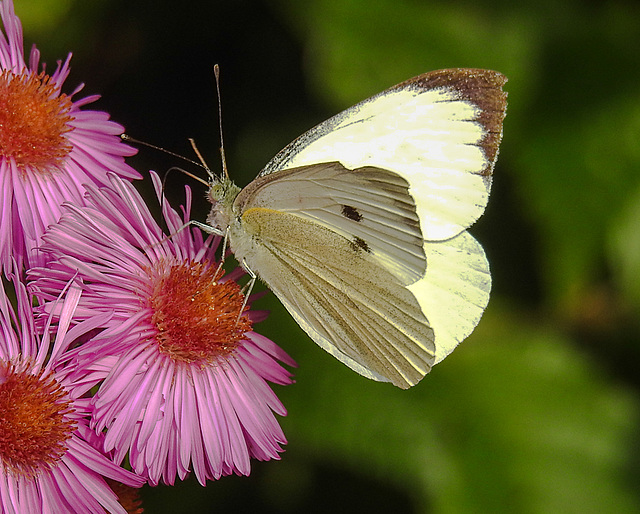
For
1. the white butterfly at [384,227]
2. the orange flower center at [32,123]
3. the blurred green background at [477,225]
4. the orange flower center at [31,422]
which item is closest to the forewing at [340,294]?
the white butterfly at [384,227]

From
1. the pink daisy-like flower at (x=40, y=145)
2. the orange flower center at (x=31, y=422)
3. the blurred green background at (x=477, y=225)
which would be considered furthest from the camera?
the blurred green background at (x=477, y=225)

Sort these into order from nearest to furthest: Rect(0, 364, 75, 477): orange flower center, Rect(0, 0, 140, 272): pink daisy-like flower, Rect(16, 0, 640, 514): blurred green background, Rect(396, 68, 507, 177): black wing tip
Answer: Rect(0, 364, 75, 477): orange flower center → Rect(0, 0, 140, 272): pink daisy-like flower → Rect(396, 68, 507, 177): black wing tip → Rect(16, 0, 640, 514): blurred green background

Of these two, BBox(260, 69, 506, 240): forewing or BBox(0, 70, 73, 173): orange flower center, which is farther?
BBox(260, 69, 506, 240): forewing

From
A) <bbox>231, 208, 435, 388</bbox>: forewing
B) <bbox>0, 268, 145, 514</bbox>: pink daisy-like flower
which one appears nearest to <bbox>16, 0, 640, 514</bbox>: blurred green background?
<bbox>231, 208, 435, 388</bbox>: forewing

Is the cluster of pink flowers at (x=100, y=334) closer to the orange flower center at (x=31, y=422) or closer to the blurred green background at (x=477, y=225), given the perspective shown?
the orange flower center at (x=31, y=422)

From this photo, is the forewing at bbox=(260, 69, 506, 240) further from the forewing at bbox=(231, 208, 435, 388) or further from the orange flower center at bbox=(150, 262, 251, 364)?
the orange flower center at bbox=(150, 262, 251, 364)

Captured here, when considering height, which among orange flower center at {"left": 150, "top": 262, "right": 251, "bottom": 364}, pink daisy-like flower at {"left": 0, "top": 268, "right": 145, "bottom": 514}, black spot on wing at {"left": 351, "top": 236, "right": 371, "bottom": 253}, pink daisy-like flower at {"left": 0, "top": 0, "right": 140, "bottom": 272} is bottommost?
pink daisy-like flower at {"left": 0, "top": 268, "right": 145, "bottom": 514}

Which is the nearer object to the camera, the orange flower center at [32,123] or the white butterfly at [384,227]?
the orange flower center at [32,123]
